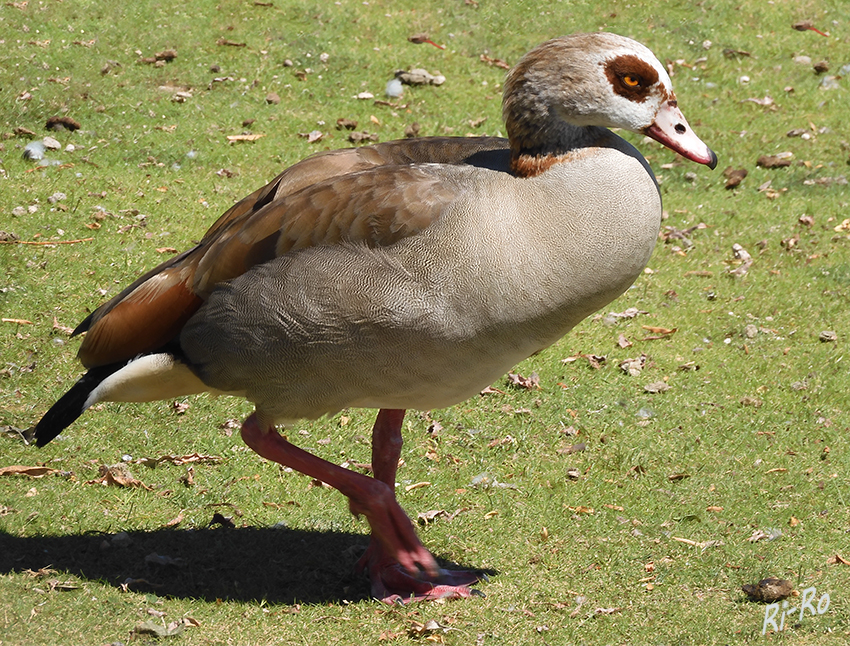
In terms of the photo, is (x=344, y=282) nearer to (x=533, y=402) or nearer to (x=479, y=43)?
(x=533, y=402)

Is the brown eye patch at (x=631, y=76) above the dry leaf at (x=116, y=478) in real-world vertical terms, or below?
above

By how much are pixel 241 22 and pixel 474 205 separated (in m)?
7.41

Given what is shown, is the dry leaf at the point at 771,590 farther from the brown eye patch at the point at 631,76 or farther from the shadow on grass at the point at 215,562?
the brown eye patch at the point at 631,76

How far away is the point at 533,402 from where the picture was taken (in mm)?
6285

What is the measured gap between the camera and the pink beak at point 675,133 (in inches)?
160

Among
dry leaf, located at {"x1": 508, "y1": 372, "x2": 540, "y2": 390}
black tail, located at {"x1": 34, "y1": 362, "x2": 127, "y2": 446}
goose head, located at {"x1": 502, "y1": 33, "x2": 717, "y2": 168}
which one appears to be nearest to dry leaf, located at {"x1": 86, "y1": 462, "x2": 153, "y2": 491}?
black tail, located at {"x1": 34, "y1": 362, "x2": 127, "y2": 446}

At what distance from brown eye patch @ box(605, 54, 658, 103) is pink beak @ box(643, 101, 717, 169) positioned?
0.13 m

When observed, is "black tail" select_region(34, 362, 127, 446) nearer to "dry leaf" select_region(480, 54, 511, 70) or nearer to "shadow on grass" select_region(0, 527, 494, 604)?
"shadow on grass" select_region(0, 527, 494, 604)

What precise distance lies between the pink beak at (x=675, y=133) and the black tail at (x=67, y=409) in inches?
100

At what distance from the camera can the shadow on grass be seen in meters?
4.50

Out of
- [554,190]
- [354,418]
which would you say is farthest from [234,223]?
[354,418]

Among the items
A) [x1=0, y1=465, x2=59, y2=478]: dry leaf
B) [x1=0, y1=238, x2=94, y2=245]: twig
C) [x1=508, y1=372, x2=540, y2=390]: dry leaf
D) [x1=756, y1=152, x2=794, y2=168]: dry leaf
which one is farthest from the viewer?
[x1=756, y1=152, x2=794, y2=168]: dry leaf

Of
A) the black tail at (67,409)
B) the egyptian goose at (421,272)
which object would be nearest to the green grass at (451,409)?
the black tail at (67,409)

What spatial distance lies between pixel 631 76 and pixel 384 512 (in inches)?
81.6
